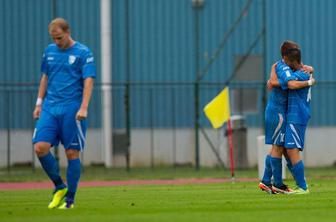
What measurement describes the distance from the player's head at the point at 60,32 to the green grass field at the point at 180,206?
1.84 meters

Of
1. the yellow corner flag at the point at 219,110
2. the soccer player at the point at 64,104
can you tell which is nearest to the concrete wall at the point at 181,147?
the yellow corner flag at the point at 219,110

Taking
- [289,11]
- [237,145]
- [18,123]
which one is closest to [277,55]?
[289,11]

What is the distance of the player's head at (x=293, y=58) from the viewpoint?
46.3 feet

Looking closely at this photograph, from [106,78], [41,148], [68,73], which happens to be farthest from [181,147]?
[41,148]

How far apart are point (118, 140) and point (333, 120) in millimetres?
5625

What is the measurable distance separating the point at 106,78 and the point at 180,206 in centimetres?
1635

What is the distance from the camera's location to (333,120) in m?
29.1

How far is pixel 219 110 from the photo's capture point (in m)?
19.9

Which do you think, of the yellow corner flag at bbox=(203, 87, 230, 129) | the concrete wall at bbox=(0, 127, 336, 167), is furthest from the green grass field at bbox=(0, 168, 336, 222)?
the concrete wall at bbox=(0, 127, 336, 167)

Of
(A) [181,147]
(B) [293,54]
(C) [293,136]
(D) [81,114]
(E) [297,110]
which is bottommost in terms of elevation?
(A) [181,147]

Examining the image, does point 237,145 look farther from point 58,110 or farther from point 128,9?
point 58,110

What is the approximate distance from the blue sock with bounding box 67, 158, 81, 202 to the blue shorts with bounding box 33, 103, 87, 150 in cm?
18

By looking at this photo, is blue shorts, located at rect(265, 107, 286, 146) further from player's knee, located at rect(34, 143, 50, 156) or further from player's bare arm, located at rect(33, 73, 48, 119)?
player's knee, located at rect(34, 143, 50, 156)

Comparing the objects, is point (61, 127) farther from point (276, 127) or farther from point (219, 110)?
point (219, 110)
